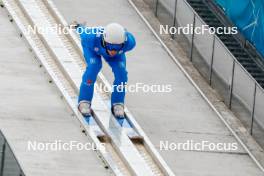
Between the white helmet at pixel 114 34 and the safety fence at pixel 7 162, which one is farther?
the white helmet at pixel 114 34

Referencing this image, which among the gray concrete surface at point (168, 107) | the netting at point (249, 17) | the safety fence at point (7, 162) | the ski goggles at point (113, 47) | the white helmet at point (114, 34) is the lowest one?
the gray concrete surface at point (168, 107)

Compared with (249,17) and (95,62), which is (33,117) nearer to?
(95,62)

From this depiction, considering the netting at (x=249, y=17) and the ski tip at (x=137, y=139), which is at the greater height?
the netting at (x=249, y=17)

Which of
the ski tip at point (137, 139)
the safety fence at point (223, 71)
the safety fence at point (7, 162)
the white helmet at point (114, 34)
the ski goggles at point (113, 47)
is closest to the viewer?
the safety fence at point (7, 162)

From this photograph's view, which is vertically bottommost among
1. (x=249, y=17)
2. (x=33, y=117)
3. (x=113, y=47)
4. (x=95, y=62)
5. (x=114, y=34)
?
(x=33, y=117)

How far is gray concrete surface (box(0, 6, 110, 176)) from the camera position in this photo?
21047mm

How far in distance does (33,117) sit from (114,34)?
1868 mm

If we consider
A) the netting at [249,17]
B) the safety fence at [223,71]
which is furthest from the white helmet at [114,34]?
the netting at [249,17]

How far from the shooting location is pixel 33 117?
22516 mm

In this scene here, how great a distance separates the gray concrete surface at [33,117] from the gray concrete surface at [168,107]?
126 centimetres

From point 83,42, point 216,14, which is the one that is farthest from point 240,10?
point 83,42

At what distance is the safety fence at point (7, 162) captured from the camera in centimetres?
1876

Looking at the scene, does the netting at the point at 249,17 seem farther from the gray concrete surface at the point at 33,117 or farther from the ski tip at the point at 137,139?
the ski tip at the point at 137,139

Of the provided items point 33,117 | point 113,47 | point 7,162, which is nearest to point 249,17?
point 113,47
